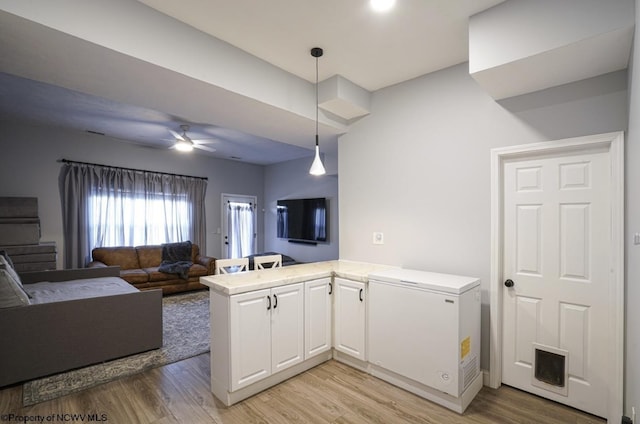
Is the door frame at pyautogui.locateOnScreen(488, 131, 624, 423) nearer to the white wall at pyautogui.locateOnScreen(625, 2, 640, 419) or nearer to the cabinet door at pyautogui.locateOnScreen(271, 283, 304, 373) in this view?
the white wall at pyautogui.locateOnScreen(625, 2, 640, 419)

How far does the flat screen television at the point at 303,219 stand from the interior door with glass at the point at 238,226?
0.89m

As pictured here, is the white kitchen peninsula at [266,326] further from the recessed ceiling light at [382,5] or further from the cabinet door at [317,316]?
the recessed ceiling light at [382,5]

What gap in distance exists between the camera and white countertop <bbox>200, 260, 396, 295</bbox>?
7.41ft

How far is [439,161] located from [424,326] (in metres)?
1.48

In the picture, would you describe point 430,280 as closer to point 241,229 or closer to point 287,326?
point 287,326

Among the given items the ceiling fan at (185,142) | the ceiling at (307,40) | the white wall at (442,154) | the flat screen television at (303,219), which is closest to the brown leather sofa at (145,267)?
the flat screen television at (303,219)

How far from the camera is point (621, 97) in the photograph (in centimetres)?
197

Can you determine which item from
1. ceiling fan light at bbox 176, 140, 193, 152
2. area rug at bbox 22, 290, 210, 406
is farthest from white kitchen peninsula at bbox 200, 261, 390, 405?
ceiling fan light at bbox 176, 140, 193, 152

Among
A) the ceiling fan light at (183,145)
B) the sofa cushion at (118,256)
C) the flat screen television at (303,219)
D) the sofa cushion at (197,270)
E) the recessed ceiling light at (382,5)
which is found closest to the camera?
the recessed ceiling light at (382,5)

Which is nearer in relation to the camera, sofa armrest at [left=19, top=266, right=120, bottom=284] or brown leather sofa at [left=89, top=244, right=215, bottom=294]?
sofa armrest at [left=19, top=266, right=120, bottom=284]

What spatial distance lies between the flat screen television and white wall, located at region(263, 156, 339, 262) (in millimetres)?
164

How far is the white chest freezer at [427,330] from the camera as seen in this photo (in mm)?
2164

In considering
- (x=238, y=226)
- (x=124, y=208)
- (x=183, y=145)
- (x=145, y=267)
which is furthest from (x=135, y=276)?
Result: (x=238, y=226)

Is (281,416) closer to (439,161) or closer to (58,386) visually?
(58,386)
